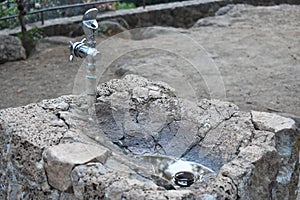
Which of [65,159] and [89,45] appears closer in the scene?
[65,159]

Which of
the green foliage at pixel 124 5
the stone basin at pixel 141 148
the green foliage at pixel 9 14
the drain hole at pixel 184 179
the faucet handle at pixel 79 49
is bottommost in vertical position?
the green foliage at pixel 124 5

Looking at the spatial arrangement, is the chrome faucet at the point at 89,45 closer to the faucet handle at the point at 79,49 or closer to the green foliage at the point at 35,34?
the faucet handle at the point at 79,49

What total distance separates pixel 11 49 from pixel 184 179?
3820 mm

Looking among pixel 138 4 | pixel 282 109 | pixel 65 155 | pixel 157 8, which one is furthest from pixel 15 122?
pixel 138 4

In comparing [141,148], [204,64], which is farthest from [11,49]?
[141,148]

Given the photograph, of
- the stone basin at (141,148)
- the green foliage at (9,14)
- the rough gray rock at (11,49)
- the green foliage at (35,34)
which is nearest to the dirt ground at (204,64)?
the rough gray rock at (11,49)

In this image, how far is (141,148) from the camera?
8.84ft

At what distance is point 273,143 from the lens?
2.40 metres

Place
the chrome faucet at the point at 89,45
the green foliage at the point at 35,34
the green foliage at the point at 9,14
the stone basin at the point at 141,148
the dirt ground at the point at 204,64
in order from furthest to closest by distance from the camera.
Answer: the green foliage at the point at 9,14 → the green foliage at the point at 35,34 → the dirt ground at the point at 204,64 → the chrome faucet at the point at 89,45 → the stone basin at the point at 141,148

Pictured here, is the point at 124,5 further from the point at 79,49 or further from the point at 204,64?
the point at 79,49

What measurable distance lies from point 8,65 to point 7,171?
3.33m

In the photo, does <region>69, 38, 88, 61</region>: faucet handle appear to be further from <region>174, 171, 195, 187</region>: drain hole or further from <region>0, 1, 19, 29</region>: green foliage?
<region>0, 1, 19, 29</region>: green foliage

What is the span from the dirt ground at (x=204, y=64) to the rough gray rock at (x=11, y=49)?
0.10 metres

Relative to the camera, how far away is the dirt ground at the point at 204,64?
4.65 metres
